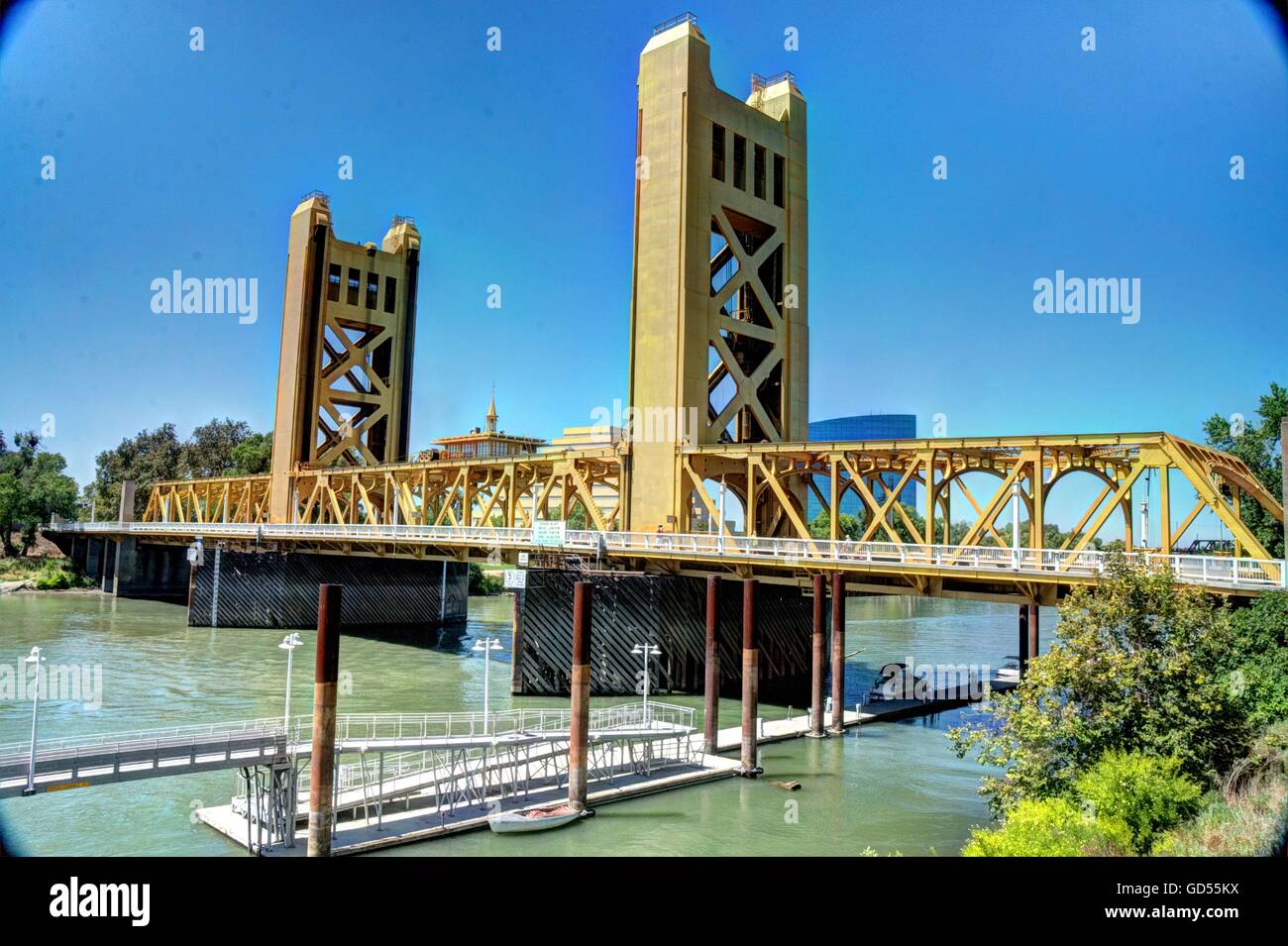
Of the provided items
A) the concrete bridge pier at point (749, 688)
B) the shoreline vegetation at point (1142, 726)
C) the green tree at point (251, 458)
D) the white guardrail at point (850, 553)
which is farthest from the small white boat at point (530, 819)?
the green tree at point (251, 458)

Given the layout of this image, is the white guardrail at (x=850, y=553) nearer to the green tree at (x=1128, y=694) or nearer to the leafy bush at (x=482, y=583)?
the green tree at (x=1128, y=694)

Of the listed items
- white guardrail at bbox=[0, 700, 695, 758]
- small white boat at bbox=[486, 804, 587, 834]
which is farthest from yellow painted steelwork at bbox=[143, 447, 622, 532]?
small white boat at bbox=[486, 804, 587, 834]

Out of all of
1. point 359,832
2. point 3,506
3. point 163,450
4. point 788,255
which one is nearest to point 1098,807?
point 359,832

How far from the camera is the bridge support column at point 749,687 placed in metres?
24.5

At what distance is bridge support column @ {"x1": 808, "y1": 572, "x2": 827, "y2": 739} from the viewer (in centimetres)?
2895

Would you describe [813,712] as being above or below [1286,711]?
below

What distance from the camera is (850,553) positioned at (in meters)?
31.7

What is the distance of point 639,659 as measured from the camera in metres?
38.0

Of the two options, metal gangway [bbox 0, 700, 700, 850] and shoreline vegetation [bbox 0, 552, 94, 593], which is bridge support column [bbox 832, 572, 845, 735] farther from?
shoreline vegetation [bbox 0, 552, 94, 593]

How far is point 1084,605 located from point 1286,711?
4016 mm

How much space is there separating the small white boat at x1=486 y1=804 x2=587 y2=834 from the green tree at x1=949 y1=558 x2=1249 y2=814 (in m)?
9.08

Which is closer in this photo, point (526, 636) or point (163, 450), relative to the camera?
point (526, 636)

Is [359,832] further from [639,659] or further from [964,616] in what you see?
[964,616]

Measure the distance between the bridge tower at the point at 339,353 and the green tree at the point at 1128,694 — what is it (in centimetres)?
6753
